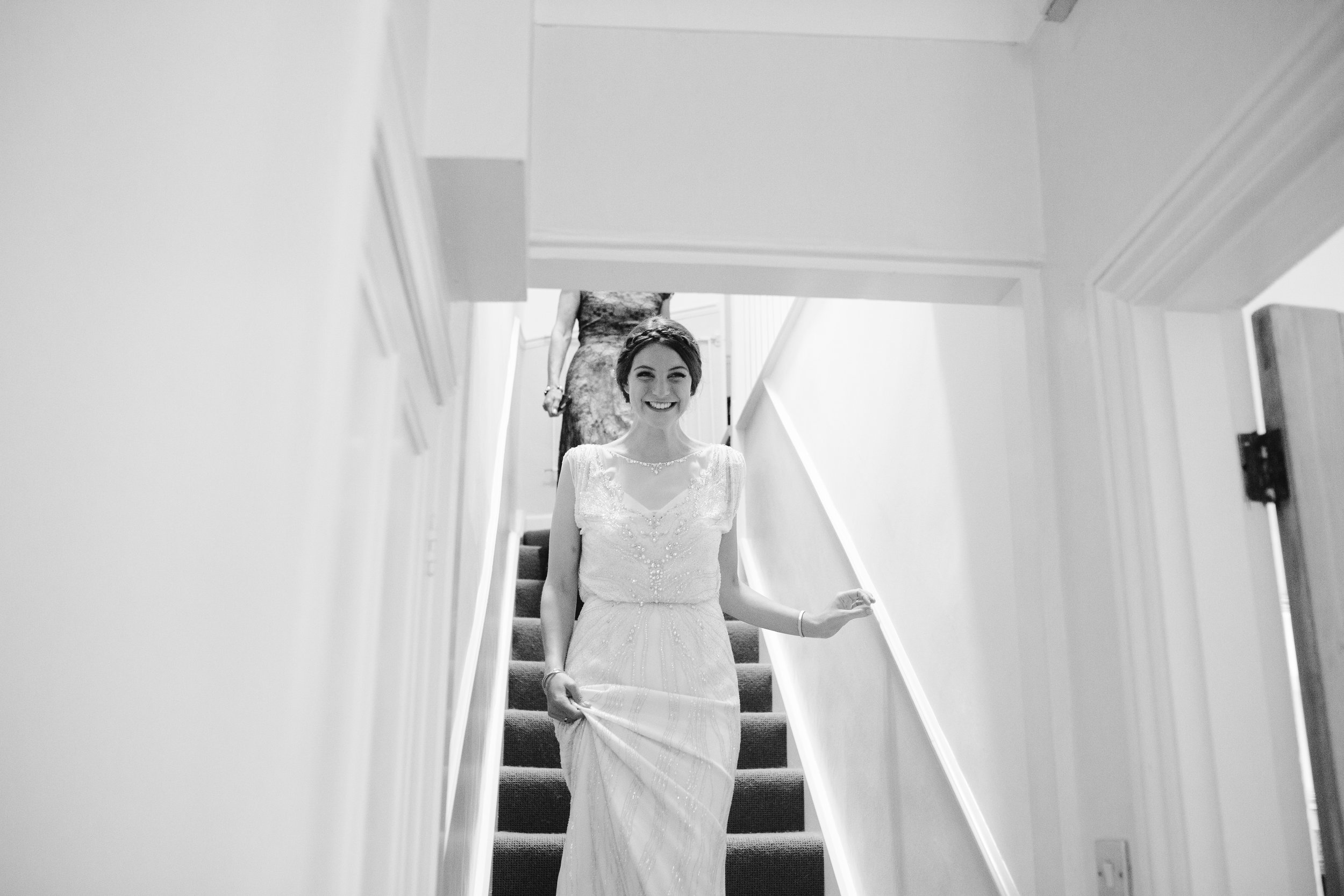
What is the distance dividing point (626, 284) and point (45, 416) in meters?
1.86

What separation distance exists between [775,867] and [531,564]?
2.01 metres

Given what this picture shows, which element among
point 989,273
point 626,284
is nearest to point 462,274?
point 626,284

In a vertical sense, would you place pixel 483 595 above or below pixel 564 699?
above

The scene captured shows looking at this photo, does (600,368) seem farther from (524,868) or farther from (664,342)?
(524,868)

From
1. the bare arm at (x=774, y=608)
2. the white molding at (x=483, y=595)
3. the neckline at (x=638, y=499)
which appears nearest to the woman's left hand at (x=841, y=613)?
the bare arm at (x=774, y=608)

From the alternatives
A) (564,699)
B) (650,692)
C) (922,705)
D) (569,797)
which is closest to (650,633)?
(650,692)

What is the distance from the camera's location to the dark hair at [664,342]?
2688mm

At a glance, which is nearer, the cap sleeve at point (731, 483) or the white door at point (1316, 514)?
the white door at point (1316, 514)

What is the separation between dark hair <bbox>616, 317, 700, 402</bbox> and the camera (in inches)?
106

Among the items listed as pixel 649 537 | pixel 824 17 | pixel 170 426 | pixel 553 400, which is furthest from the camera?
pixel 553 400

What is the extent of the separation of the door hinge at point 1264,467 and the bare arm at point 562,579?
1.49 meters

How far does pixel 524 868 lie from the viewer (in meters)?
2.97

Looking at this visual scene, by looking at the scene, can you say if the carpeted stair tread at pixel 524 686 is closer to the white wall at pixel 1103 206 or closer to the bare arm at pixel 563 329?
the bare arm at pixel 563 329

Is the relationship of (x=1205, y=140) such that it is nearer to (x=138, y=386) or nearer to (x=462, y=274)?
(x=462, y=274)
